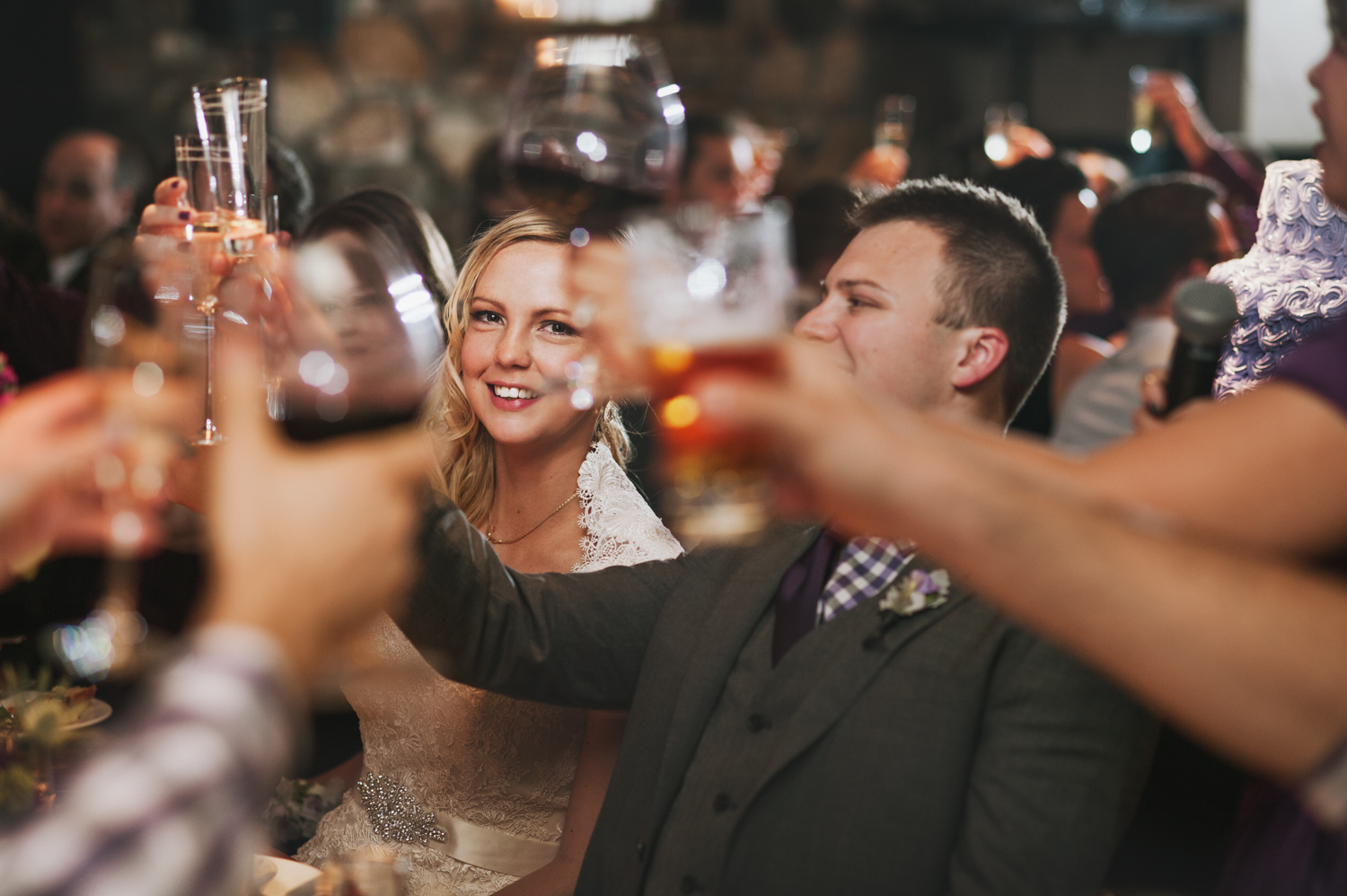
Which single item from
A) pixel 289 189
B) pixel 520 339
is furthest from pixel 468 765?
pixel 289 189

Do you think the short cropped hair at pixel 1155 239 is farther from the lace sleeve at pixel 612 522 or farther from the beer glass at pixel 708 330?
the beer glass at pixel 708 330

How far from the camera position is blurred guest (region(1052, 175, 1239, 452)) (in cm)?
291

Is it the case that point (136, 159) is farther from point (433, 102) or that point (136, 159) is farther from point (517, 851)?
point (517, 851)

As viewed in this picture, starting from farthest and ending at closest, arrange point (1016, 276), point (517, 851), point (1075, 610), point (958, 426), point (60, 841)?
point (517, 851) < point (1016, 276) < point (958, 426) < point (1075, 610) < point (60, 841)

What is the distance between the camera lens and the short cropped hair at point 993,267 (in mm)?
1596

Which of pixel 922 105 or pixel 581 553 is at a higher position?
pixel 922 105

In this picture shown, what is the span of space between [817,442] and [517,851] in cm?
131

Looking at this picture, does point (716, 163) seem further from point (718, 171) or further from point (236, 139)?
point (236, 139)

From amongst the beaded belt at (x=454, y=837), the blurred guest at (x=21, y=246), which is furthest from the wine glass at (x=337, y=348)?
the blurred guest at (x=21, y=246)

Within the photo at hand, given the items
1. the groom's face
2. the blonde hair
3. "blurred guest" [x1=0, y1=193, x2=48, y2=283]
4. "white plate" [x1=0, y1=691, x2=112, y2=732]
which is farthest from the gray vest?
"blurred guest" [x1=0, y1=193, x2=48, y2=283]

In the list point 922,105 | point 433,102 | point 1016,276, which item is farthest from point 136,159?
point 1016,276

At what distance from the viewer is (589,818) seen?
1726mm

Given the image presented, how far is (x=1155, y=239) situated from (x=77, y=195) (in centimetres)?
373

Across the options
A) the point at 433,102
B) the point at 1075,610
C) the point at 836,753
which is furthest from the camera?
the point at 433,102
